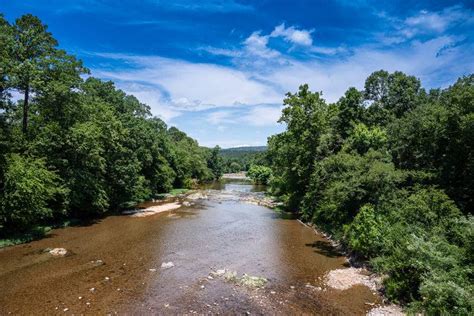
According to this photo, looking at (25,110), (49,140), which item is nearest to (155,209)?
(49,140)

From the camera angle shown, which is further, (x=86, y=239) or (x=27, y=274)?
(x=86, y=239)

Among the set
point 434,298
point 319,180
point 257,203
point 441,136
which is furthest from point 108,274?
point 257,203

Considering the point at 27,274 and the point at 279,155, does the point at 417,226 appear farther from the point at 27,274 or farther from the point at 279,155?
the point at 279,155


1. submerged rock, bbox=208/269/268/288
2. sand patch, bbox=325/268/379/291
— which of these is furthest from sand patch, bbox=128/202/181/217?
sand patch, bbox=325/268/379/291

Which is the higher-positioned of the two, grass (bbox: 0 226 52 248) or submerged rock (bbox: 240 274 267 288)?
grass (bbox: 0 226 52 248)

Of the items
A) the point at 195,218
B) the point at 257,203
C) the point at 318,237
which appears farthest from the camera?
the point at 257,203

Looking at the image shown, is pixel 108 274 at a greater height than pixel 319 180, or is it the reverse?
pixel 319 180

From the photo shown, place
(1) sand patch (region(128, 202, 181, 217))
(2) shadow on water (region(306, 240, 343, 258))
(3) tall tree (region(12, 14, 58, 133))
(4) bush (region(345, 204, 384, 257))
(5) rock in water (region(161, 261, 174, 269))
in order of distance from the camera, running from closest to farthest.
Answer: (4) bush (region(345, 204, 384, 257)) → (5) rock in water (region(161, 261, 174, 269)) → (2) shadow on water (region(306, 240, 343, 258)) → (3) tall tree (region(12, 14, 58, 133)) → (1) sand patch (region(128, 202, 181, 217))

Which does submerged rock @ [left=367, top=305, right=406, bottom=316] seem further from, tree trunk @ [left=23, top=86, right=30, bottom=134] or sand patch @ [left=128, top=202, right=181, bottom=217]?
tree trunk @ [left=23, top=86, right=30, bottom=134]
